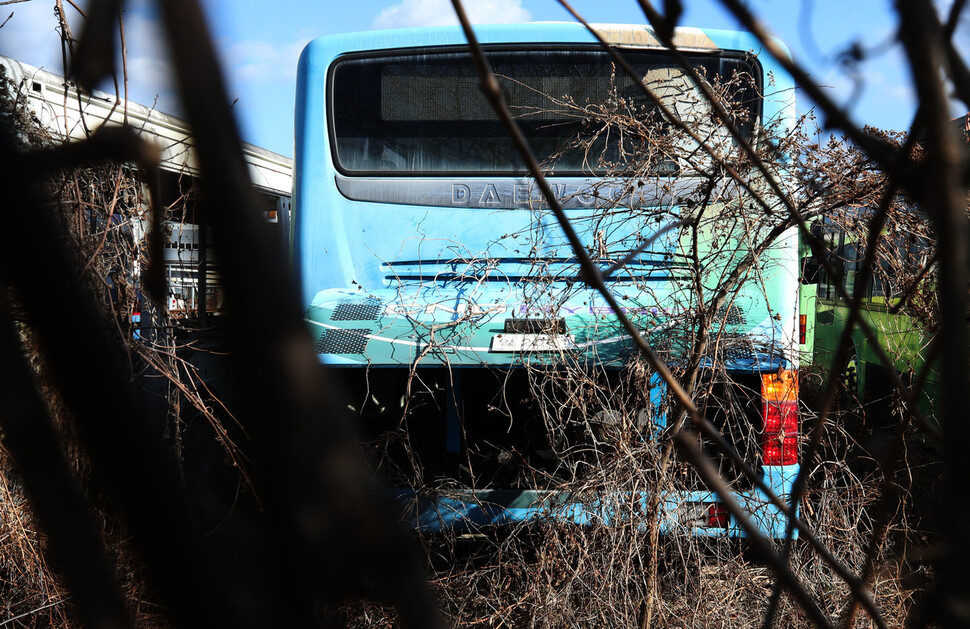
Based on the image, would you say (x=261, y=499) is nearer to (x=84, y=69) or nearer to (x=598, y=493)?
(x=84, y=69)

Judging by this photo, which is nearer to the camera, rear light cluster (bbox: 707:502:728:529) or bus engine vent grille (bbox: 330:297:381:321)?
rear light cluster (bbox: 707:502:728:529)

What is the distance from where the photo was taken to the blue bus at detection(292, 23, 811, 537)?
321 centimetres

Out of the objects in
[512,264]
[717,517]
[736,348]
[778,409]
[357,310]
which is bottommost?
[717,517]

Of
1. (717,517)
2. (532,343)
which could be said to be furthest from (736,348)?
(532,343)

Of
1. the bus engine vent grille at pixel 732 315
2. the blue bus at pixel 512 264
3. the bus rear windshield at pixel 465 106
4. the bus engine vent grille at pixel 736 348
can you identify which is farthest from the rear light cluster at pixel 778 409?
the bus rear windshield at pixel 465 106

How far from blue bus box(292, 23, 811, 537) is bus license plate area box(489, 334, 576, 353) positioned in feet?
0.03

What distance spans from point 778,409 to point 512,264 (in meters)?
1.59

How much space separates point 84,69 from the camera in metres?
0.57

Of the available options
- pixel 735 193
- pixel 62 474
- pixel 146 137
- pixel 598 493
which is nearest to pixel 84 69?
pixel 146 137

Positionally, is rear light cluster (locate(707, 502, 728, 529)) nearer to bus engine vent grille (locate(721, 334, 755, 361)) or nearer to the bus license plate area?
bus engine vent grille (locate(721, 334, 755, 361))

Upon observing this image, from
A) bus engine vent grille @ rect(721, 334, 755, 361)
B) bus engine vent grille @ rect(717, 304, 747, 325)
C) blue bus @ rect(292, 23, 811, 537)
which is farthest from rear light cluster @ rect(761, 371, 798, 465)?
bus engine vent grille @ rect(717, 304, 747, 325)

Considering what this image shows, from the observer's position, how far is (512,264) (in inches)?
163

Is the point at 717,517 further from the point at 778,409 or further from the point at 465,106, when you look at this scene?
the point at 465,106

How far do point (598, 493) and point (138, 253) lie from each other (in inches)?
108
